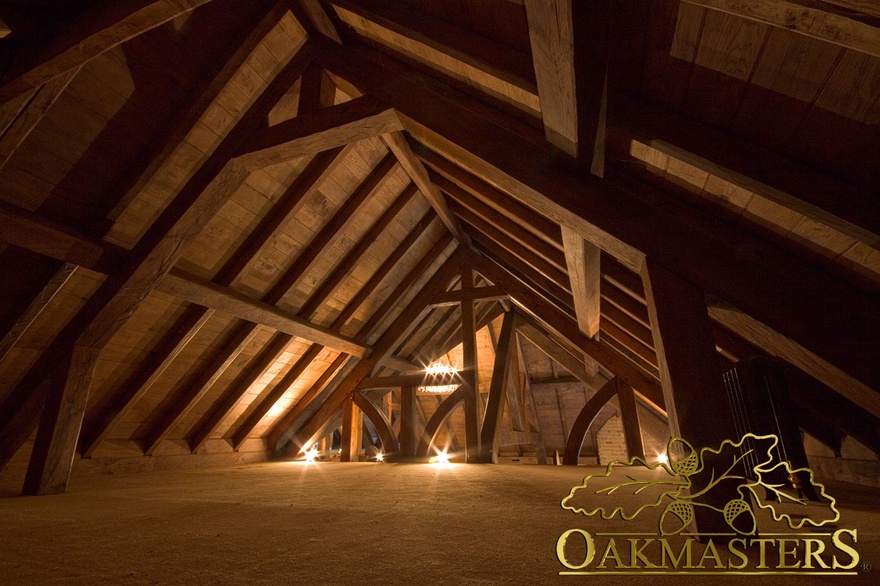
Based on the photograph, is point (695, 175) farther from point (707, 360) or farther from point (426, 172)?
point (426, 172)

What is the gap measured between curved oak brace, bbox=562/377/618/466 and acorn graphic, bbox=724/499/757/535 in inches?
159

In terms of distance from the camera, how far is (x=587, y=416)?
17.9 ft

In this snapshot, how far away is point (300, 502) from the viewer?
A: 2328 mm

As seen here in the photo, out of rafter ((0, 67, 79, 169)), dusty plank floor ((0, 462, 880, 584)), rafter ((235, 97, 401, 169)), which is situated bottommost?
dusty plank floor ((0, 462, 880, 584))

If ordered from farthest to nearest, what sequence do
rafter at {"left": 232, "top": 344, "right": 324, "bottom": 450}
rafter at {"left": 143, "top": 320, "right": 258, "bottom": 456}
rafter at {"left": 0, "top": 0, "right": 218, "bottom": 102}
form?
rafter at {"left": 232, "top": 344, "right": 324, "bottom": 450} → rafter at {"left": 143, "top": 320, "right": 258, "bottom": 456} → rafter at {"left": 0, "top": 0, "right": 218, "bottom": 102}

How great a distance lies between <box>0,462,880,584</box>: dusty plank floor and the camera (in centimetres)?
112

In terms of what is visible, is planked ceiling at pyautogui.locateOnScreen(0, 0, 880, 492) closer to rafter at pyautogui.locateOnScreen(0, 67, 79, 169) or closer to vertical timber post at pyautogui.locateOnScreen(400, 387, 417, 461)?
rafter at pyautogui.locateOnScreen(0, 67, 79, 169)

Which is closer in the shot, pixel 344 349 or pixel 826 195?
pixel 826 195

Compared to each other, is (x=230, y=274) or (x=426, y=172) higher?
(x=426, y=172)

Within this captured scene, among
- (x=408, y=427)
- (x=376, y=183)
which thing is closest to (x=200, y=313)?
(x=376, y=183)

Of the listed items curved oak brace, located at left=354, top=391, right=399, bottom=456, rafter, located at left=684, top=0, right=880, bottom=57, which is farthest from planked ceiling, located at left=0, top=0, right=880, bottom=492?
curved oak brace, located at left=354, top=391, right=399, bottom=456

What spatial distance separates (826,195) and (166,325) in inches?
196

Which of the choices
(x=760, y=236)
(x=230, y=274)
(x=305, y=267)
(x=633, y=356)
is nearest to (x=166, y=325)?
(x=230, y=274)

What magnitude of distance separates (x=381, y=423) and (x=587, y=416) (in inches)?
126
